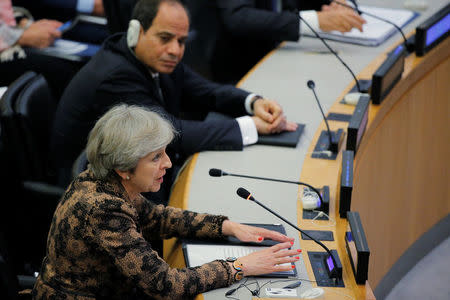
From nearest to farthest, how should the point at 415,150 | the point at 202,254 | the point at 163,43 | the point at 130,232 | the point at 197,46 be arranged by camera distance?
the point at 130,232, the point at 202,254, the point at 163,43, the point at 415,150, the point at 197,46

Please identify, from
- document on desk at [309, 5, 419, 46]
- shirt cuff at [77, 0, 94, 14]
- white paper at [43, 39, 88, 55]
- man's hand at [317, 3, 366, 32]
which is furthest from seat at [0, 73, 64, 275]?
document on desk at [309, 5, 419, 46]

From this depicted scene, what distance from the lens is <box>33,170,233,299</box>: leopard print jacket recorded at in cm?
165

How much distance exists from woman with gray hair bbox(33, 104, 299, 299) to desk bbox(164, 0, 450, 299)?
87 millimetres

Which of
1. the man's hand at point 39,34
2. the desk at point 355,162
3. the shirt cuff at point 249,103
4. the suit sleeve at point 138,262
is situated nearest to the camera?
the suit sleeve at point 138,262

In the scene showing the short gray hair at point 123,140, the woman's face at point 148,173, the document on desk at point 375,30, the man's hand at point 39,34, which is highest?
the short gray hair at point 123,140

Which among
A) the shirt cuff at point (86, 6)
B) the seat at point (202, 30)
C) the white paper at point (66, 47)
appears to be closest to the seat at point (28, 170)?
the white paper at point (66, 47)

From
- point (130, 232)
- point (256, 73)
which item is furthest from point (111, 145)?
point (256, 73)

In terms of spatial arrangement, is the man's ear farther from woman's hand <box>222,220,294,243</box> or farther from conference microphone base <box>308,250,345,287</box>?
conference microphone base <box>308,250,345,287</box>

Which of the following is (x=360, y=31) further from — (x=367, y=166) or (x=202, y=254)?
(x=202, y=254)

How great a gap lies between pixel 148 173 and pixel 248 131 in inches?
32.3

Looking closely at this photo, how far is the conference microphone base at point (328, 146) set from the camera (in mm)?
2408

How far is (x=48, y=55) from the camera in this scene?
3502 mm

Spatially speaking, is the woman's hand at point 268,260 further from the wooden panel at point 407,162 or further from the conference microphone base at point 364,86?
the conference microphone base at point 364,86

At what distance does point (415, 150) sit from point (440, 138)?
0.21m
